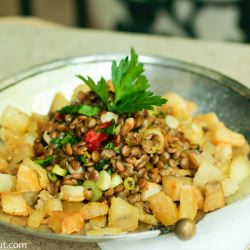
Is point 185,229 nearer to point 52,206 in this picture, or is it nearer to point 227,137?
point 52,206

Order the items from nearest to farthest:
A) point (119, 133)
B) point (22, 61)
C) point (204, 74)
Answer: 1. point (119, 133)
2. point (204, 74)
3. point (22, 61)

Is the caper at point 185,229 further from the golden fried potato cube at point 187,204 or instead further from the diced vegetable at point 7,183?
the diced vegetable at point 7,183

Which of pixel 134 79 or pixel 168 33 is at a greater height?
pixel 134 79

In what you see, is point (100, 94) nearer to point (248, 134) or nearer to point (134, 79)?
point (134, 79)

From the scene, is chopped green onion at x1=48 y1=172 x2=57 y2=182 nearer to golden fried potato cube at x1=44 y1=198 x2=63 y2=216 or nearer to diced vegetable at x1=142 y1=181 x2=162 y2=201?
golden fried potato cube at x1=44 y1=198 x2=63 y2=216

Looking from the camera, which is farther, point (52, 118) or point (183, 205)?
point (52, 118)

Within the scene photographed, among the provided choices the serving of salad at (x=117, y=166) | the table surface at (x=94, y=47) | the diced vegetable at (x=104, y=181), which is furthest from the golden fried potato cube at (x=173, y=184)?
the table surface at (x=94, y=47)

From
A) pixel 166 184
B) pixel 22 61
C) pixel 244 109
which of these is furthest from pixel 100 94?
pixel 22 61
